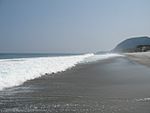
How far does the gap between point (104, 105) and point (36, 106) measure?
2.08 metres

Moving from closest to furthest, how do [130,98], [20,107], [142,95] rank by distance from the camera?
[20,107] < [130,98] < [142,95]

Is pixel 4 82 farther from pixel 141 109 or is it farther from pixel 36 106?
pixel 141 109

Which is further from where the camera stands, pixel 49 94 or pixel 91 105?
pixel 49 94

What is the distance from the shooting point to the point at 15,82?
15930mm

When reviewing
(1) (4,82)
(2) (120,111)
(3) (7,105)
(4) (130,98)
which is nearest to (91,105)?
(2) (120,111)

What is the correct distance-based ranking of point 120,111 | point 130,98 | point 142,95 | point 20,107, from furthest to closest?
point 142,95 → point 130,98 → point 20,107 → point 120,111

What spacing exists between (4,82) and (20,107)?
6.70 metres

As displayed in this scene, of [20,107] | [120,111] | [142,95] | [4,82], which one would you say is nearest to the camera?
[120,111]

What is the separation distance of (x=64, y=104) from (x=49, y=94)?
2.42 meters

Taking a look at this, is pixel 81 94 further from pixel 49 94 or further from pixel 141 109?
pixel 141 109

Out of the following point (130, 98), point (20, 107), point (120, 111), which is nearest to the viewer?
point (120, 111)

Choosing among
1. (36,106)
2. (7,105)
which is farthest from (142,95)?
(7,105)

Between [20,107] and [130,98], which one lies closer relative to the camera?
[20,107]

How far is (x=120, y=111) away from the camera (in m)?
8.20
